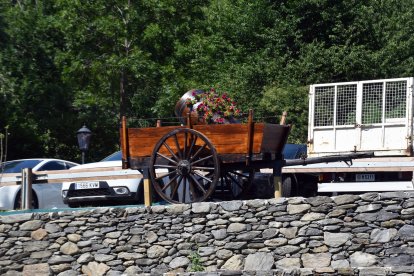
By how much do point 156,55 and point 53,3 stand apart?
163 inches

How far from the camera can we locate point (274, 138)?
15703mm

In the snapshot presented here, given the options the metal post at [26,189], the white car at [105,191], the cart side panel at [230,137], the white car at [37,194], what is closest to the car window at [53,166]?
the white car at [37,194]

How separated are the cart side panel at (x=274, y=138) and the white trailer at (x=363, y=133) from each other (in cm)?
50

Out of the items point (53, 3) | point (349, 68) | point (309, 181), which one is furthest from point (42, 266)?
point (53, 3)

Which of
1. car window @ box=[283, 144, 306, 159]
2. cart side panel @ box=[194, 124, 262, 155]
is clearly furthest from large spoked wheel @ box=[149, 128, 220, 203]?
car window @ box=[283, 144, 306, 159]

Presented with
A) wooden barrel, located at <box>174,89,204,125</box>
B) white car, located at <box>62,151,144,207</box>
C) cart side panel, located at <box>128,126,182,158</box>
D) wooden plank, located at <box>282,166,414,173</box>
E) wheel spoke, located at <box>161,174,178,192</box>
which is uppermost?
wooden barrel, located at <box>174,89,204,125</box>

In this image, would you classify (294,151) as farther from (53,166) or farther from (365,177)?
Result: (53,166)

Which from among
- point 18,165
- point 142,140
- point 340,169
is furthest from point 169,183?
point 18,165

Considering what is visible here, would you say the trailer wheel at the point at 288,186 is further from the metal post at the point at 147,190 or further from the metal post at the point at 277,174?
the metal post at the point at 147,190

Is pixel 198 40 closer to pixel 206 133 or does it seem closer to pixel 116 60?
pixel 116 60

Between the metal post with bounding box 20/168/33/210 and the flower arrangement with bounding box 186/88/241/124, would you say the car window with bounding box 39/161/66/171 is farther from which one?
the flower arrangement with bounding box 186/88/241/124

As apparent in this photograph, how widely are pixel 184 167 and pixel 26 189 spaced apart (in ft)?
11.3

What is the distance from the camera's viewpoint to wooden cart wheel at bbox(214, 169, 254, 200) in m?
16.6

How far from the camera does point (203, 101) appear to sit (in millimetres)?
16078
